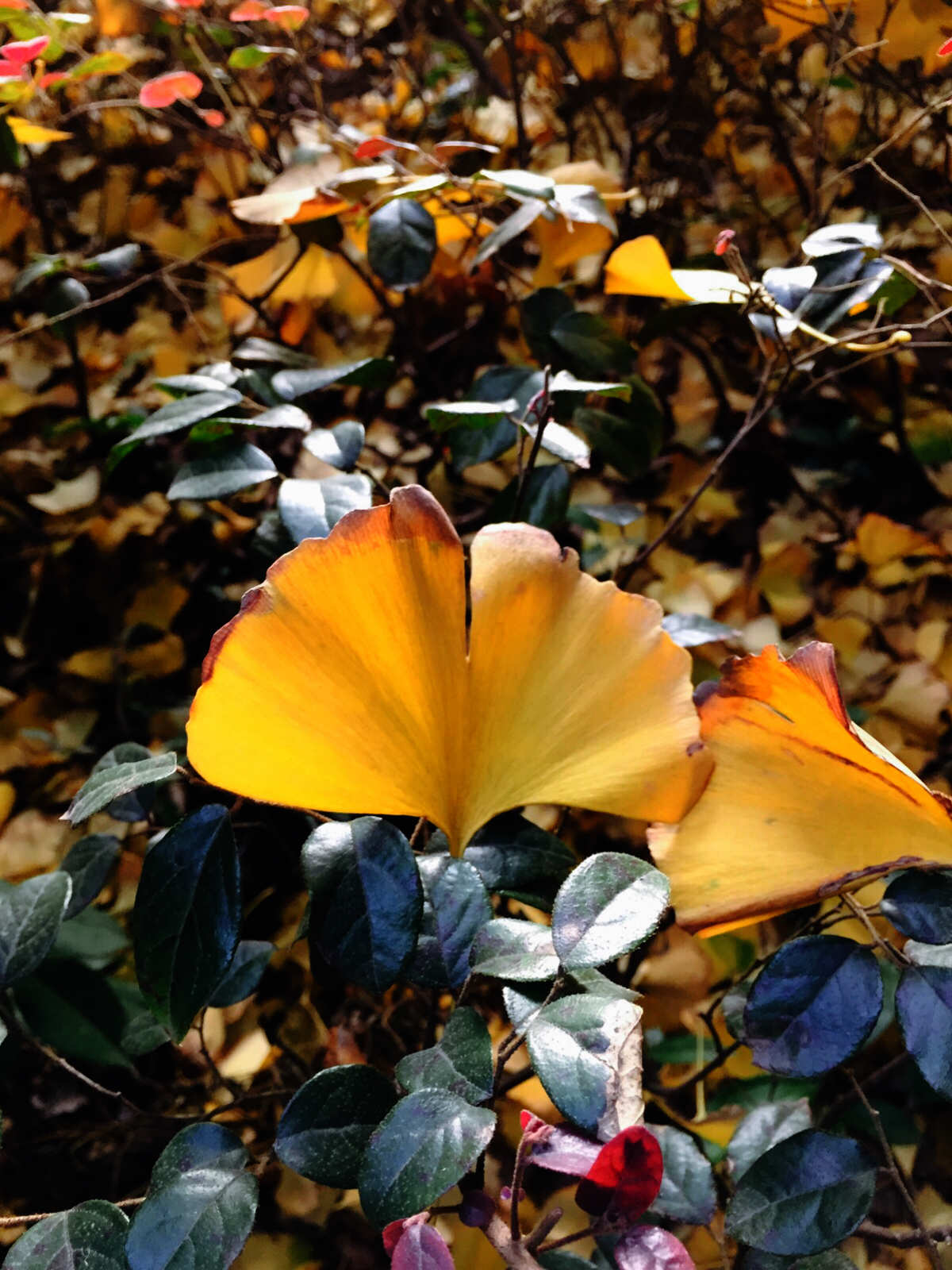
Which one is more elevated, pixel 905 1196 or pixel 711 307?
pixel 711 307

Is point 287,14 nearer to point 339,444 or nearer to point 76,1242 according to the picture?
point 339,444

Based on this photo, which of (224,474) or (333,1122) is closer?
(333,1122)

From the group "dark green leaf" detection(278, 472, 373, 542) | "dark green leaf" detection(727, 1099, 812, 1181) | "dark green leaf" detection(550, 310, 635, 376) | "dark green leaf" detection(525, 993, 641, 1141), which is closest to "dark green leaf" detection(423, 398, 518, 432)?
"dark green leaf" detection(278, 472, 373, 542)

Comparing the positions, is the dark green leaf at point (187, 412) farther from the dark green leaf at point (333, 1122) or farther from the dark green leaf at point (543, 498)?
the dark green leaf at point (333, 1122)

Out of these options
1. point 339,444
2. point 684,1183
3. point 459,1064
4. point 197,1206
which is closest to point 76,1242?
point 197,1206

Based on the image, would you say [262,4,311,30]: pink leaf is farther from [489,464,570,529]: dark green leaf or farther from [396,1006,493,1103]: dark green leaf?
[396,1006,493,1103]: dark green leaf

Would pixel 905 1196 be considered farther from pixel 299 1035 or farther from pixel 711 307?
pixel 711 307

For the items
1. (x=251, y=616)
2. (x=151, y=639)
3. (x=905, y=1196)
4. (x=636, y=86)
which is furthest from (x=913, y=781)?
(x=636, y=86)
